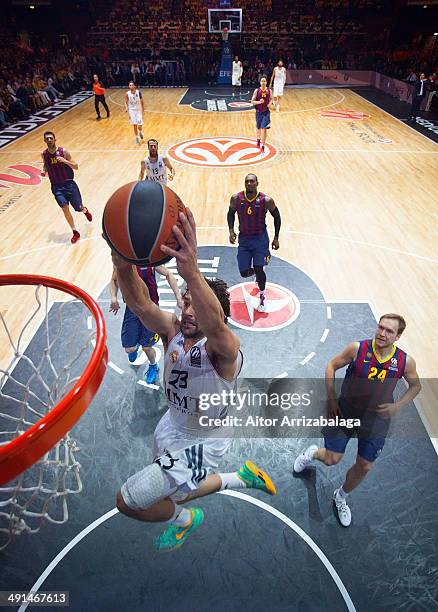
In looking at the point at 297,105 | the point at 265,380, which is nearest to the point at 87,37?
the point at 297,105

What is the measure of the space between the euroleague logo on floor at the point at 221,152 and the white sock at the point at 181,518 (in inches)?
372

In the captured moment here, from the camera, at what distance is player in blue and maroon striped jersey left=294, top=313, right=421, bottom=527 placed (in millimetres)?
3020

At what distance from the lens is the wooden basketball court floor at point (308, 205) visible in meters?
6.02

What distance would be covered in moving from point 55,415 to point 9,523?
181 cm

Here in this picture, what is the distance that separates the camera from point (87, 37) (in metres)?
26.0

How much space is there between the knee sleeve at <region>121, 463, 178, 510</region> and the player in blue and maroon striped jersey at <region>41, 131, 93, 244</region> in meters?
5.57

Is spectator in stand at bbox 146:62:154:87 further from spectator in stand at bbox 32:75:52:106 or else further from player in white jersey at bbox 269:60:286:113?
player in white jersey at bbox 269:60:286:113

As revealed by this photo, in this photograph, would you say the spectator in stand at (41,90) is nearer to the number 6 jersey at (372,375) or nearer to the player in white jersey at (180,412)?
the player in white jersey at (180,412)

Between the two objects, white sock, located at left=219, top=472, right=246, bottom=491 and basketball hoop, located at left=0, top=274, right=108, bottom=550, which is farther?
white sock, located at left=219, top=472, right=246, bottom=491

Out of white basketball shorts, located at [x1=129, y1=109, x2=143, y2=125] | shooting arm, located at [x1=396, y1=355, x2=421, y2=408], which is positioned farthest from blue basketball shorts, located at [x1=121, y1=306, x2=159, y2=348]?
white basketball shorts, located at [x1=129, y1=109, x2=143, y2=125]

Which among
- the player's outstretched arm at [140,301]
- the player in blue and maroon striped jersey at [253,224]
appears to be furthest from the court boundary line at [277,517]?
the player in blue and maroon striped jersey at [253,224]

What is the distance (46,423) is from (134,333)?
225 centimetres

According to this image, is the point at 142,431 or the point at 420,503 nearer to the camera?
the point at 420,503

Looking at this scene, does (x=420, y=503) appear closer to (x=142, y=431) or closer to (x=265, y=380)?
(x=265, y=380)
